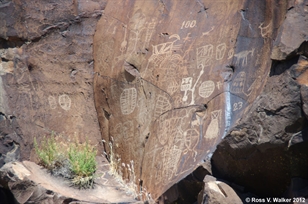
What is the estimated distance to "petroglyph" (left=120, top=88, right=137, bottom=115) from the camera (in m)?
5.79

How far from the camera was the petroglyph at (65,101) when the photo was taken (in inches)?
244

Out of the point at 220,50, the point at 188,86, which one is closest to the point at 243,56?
the point at 220,50

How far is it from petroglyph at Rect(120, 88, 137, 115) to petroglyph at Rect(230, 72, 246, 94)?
128 centimetres

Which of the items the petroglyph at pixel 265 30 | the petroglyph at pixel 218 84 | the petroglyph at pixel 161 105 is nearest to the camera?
the petroglyph at pixel 265 30

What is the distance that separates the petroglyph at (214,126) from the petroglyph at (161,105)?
0.56 meters

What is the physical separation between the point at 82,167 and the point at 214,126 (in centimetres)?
143

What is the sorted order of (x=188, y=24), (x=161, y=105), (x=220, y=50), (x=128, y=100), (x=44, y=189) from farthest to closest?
(x=128, y=100)
(x=188, y=24)
(x=161, y=105)
(x=220, y=50)
(x=44, y=189)

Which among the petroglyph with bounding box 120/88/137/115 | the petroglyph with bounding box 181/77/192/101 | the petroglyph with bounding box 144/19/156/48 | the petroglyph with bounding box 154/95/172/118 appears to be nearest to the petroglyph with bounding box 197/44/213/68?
the petroglyph with bounding box 181/77/192/101

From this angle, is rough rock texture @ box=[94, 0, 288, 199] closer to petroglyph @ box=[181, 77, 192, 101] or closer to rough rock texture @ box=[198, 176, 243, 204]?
petroglyph @ box=[181, 77, 192, 101]

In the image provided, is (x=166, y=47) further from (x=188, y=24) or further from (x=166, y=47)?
(x=188, y=24)

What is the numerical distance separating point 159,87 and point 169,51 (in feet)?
1.44

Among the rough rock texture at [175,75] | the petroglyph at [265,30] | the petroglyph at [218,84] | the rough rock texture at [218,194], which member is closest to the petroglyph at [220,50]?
Result: the rough rock texture at [175,75]

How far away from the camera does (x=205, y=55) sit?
5.33 metres

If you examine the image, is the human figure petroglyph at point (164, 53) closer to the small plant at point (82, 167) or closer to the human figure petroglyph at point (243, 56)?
the human figure petroglyph at point (243, 56)
